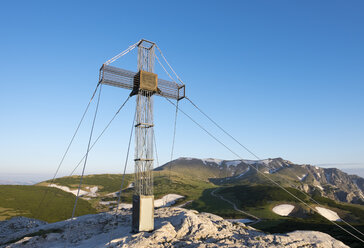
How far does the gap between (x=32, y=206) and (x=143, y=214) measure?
212ft

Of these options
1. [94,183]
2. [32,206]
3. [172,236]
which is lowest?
[32,206]

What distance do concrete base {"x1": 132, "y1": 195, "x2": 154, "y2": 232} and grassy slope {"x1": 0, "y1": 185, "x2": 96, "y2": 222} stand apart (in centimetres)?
4786

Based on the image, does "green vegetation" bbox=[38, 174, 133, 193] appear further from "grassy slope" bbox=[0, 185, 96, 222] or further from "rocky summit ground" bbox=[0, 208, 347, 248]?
"rocky summit ground" bbox=[0, 208, 347, 248]

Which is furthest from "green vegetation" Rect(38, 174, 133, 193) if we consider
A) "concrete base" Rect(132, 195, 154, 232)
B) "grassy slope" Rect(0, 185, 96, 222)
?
"concrete base" Rect(132, 195, 154, 232)

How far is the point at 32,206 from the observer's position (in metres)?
69.6


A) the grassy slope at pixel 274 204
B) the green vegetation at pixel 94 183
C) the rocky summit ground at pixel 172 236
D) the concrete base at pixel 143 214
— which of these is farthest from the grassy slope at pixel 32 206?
the grassy slope at pixel 274 204

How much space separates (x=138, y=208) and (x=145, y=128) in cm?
793

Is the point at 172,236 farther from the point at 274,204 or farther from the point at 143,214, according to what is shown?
the point at 274,204

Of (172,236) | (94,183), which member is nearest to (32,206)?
(94,183)

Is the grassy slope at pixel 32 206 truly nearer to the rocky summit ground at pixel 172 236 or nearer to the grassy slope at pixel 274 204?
the rocky summit ground at pixel 172 236

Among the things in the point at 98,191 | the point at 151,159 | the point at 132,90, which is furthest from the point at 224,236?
the point at 98,191

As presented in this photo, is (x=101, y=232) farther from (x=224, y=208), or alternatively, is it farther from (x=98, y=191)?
(x=98, y=191)

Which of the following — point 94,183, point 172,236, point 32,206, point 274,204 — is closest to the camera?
point 172,236

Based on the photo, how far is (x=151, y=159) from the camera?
2400 cm
